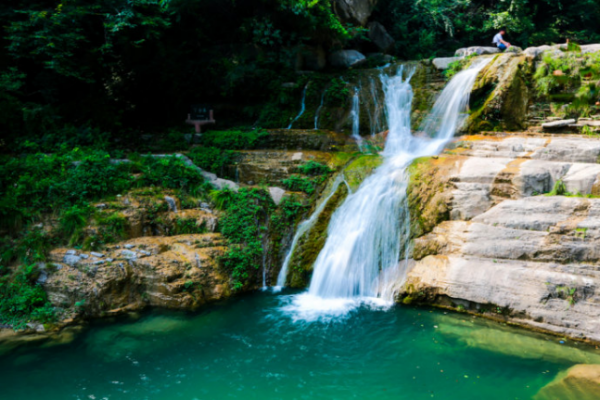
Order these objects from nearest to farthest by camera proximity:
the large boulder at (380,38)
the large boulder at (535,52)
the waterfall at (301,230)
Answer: the waterfall at (301,230)
the large boulder at (535,52)
the large boulder at (380,38)

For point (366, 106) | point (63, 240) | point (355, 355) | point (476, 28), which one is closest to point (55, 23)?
point (63, 240)

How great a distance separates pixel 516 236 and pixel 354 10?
13.3m

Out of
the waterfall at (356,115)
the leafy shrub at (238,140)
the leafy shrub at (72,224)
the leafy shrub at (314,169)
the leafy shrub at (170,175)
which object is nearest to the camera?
the leafy shrub at (72,224)

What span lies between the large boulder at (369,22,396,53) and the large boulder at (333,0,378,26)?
28.5 inches

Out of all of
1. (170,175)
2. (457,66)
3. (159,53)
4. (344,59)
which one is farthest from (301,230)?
(344,59)

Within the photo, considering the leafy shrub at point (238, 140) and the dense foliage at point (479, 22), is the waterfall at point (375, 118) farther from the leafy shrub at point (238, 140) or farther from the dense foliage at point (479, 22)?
the dense foliage at point (479, 22)

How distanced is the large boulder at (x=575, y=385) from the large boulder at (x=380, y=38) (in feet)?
52.2

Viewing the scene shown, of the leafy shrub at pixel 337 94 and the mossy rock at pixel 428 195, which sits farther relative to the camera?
the leafy shrub at pixel 337 94

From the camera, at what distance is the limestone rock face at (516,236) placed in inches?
241

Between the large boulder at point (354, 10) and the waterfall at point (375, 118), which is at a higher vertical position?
the large boulder at point (354, 10)

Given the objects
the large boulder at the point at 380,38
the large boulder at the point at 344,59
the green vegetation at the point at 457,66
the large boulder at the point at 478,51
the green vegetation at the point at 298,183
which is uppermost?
the large boulder at the point at 380,38

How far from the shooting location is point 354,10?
16.5 m

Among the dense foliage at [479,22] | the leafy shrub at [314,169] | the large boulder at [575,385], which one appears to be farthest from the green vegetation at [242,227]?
the dense foliage at [479,22]

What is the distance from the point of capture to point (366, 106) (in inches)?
474
